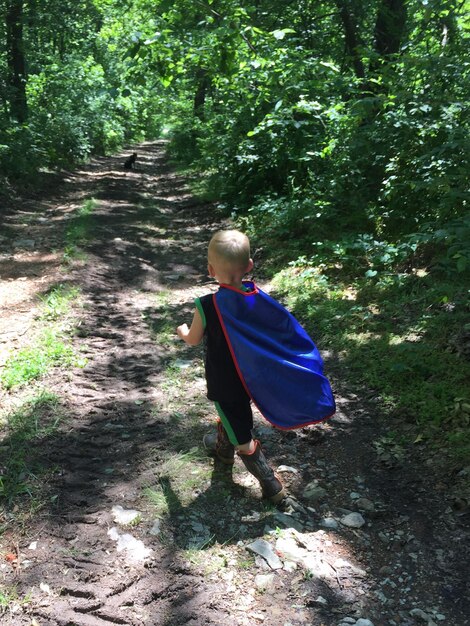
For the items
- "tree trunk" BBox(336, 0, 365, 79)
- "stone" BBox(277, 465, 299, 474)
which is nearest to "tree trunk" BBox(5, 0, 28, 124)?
"tree trunk" BBox(336, 0, 365, 79)

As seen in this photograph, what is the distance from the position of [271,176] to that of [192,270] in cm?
348

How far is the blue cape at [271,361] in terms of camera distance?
9.09 feet

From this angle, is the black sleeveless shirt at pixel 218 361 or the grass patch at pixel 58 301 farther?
the grass patch at pixel 58 301

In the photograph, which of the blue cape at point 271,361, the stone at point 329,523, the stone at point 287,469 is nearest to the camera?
the blue cape at point 271,361

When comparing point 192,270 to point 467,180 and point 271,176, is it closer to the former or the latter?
point 271,176

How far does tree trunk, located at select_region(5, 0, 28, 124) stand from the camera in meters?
14.4

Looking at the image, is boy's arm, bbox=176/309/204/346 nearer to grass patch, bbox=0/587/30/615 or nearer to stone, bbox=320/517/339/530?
stone, bbox=320/517/339/530

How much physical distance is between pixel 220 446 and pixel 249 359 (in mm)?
724

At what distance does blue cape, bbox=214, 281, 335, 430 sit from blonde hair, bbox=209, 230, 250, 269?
0.16 meters

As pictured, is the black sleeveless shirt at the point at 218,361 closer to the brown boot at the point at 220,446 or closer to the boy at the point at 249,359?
the boy at the point at 249,359

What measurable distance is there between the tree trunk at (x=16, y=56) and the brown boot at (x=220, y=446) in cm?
1403

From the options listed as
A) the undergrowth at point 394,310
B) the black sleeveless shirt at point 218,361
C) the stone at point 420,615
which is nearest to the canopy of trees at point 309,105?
the undergrowth at point 394,310

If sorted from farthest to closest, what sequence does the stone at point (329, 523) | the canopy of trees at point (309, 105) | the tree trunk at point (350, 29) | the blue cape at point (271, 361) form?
the tree trunk at point (350, 29) < the canopy of trees at point (309, 105) < the stone at point (329, 523) < the blue cape at point (271, 361)

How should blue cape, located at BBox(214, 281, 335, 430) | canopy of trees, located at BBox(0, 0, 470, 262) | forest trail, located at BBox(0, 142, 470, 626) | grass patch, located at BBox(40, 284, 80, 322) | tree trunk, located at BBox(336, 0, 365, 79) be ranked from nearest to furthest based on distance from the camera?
forest trail, located at BBox(0, 142, 470, 626)
blue cape, located at BBox(214, 281, 335, 430)
grass patch, located at BBox(40, 284, 80, 322)
canopy of trees, located at BBox(0, 0, 470, 262)
tree trunk, located at BBox(336, 0, 365, 79)
